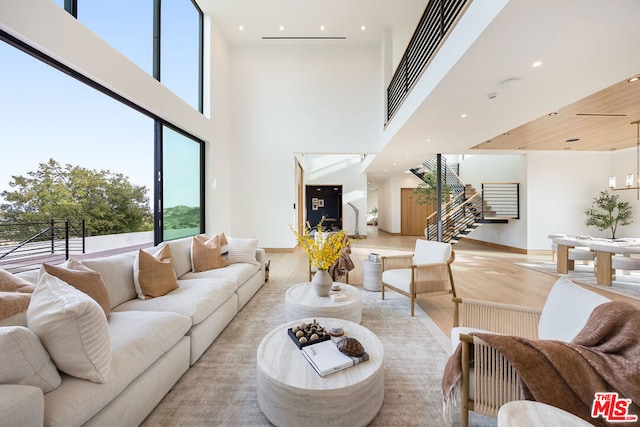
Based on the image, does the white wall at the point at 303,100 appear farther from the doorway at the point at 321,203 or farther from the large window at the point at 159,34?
the doorway at the point at 321,203

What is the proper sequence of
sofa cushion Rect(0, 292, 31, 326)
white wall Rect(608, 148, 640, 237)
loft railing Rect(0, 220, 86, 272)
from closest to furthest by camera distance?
sofa cushion Rect(0, 292, 31, 326)
loft railing Rect(0, 220, 86, 272)
white wall Rect(608, 148, 640, 237)

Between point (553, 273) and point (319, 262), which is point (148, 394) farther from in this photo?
point (553, 273)

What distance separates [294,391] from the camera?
1.30 metres

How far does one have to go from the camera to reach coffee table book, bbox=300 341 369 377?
1404 millimetres

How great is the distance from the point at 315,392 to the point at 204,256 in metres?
2.42

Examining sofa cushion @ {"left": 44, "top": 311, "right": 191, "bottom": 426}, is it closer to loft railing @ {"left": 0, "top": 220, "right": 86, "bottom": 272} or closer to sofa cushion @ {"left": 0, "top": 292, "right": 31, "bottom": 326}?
sofa cushion @ {"left": 0, "top": 292, "right": 31, "bottom": 326}

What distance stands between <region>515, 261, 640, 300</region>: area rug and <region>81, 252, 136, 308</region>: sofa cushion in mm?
6202

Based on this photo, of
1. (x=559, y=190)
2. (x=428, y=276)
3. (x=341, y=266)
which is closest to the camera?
(x=428, y=276)

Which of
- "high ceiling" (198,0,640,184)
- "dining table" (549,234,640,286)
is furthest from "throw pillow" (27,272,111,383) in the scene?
"dining table" (549,234,640,286)

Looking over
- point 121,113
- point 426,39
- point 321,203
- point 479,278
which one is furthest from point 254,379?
point 321,203

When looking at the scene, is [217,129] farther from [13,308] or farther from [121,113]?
[13,308]

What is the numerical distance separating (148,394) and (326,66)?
702cm

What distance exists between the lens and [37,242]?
257 cm

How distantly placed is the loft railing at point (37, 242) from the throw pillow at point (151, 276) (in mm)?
1050
